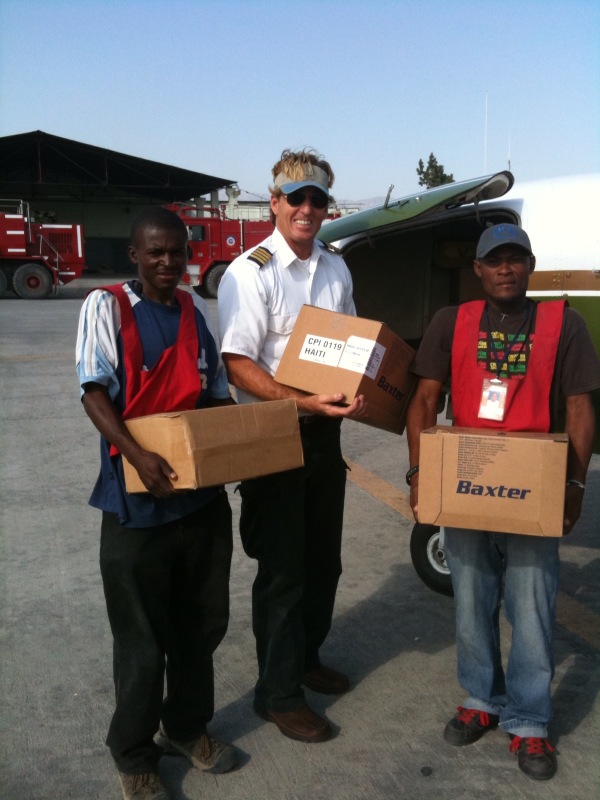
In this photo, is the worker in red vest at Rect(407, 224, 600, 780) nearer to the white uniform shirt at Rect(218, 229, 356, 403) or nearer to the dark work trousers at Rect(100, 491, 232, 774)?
the white uniform shirt at Rect(218, 229, 356, 403)

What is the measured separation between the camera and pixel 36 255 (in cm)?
2450

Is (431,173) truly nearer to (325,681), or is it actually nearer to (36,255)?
(36,255)

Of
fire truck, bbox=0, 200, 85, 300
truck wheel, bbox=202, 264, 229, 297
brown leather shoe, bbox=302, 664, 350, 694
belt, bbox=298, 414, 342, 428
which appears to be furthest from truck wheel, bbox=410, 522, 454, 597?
fire truck, bbox=0, 200, 85, 300

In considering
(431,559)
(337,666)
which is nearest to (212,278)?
(431,559)

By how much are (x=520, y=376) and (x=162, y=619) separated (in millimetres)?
1472

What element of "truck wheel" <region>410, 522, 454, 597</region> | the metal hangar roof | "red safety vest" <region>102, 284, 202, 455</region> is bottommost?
"truck wheel" <region>410, 522, 454, 597</region>

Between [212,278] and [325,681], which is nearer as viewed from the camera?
[325,681]

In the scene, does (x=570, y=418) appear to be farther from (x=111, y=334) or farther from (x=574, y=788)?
(x=111, y=334)

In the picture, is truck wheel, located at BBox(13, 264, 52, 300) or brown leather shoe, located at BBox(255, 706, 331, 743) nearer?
brown leather shoe, located at BBox(255, 706, 331, 743)

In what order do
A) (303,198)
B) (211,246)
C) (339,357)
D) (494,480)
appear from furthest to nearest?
(211,246) < (303,198) < (339,357) < (494,480)

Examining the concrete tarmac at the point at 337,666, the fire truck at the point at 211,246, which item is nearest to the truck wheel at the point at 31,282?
the fire truck at the point at 211,246

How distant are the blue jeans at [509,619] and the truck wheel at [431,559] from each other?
4.10 ft

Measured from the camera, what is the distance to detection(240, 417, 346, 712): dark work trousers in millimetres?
3137

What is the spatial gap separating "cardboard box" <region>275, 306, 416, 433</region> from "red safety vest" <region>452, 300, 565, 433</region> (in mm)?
264
